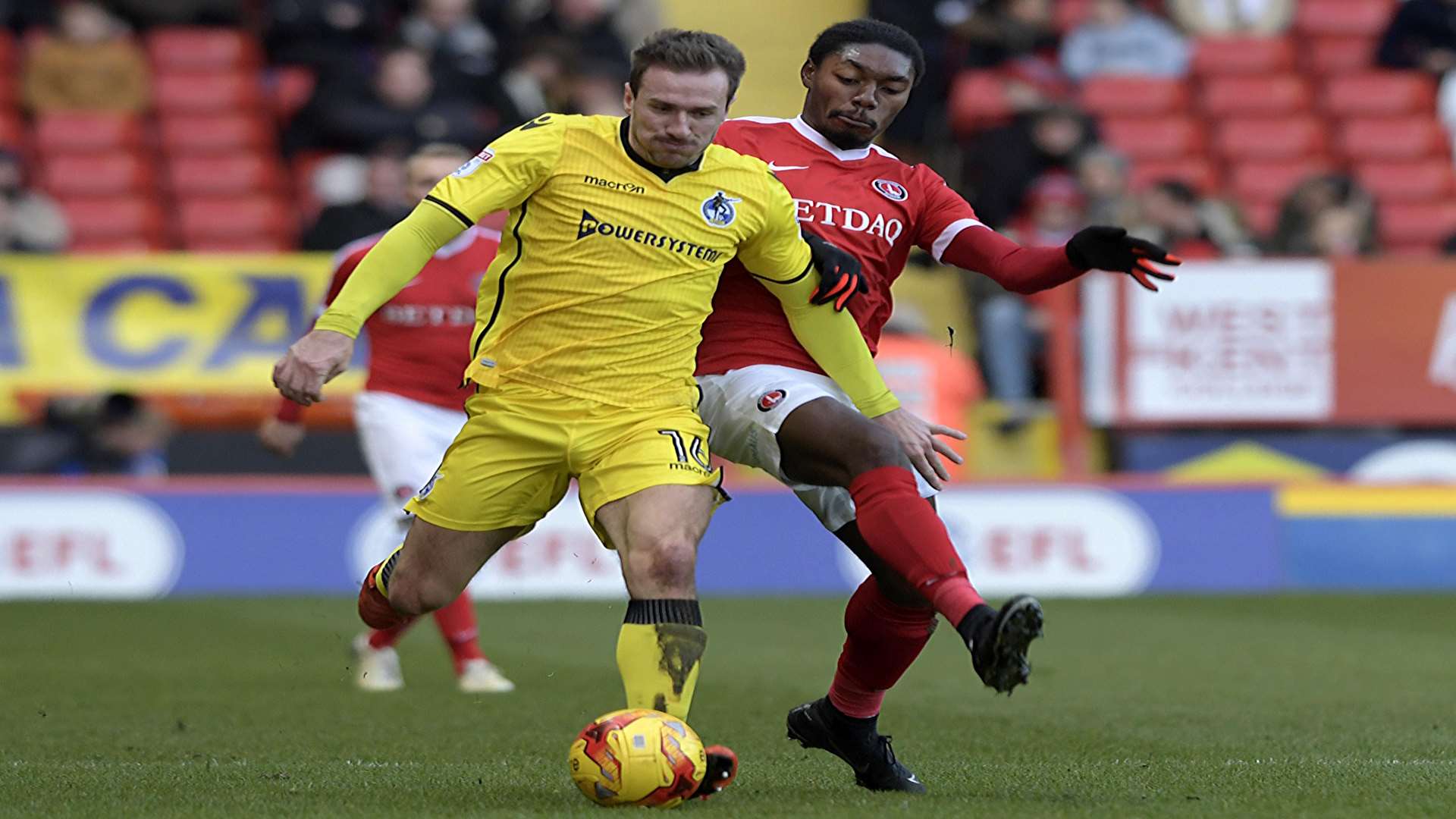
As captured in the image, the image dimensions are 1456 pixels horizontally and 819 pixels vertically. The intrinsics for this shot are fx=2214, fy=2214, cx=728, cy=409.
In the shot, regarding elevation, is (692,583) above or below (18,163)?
below

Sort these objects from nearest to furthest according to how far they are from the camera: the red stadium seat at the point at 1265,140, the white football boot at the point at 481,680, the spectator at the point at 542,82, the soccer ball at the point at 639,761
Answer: the soccer ball at the point at 639,761 < the white football boot at the point at 481,680 < the spectator at the point at 542,82 < the red stadium seat at the point at 1265,140

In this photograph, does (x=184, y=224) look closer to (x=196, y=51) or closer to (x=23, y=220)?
(x=23, y=220)

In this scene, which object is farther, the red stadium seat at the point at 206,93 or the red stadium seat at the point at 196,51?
the red stadium seat at the point at 196,51

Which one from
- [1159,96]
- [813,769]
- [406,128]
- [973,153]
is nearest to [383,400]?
[813,769]

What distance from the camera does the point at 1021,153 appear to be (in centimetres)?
1546

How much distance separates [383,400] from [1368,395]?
7.41 meters

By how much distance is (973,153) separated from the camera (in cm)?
1558

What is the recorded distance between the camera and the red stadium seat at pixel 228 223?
1545 centimetres

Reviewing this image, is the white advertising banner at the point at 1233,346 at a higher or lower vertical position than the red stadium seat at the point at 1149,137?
lower

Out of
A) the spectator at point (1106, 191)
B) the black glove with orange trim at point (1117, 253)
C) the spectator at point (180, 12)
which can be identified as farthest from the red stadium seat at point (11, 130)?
the black glove with orange trim at point (1117, 253)

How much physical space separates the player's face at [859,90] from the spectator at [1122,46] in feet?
36.8

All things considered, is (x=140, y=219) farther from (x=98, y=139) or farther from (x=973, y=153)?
(x=973, y=153)

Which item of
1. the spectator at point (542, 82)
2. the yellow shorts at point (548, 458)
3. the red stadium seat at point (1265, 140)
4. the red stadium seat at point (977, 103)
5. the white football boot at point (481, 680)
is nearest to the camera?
the yellow shorts at point (548, 458)

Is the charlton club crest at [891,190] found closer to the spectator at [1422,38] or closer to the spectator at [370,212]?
the spectator at [370,212]
